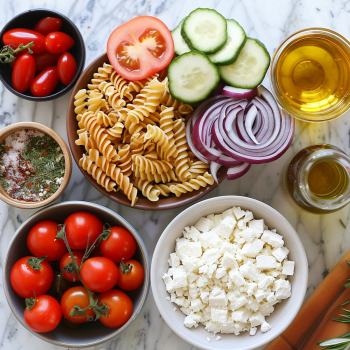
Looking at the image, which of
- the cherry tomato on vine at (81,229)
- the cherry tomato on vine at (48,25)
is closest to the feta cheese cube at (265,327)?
the cherry tomato on vine at (81,229)

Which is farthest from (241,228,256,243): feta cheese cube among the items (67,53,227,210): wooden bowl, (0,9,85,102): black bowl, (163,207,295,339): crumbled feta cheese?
(0,9,85,102): black bowl

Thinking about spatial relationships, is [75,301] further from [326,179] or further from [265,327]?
[326,179]

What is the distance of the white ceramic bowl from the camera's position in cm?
144

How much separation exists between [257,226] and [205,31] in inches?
31.1

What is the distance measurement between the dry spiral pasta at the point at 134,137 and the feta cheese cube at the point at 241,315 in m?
0.50

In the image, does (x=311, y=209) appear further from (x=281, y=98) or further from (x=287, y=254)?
(x=281, y=98)

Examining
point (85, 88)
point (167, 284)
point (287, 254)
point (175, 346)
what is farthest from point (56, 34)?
point (175, 346)

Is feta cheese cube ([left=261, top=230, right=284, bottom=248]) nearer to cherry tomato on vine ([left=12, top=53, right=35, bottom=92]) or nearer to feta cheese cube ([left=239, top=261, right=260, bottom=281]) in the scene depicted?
feta cheese cube ([left=239, top=261, right=260, bottom=281])

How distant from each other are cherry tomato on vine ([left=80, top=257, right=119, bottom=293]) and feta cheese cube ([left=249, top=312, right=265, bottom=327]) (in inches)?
21.9

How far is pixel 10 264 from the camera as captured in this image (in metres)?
1.50

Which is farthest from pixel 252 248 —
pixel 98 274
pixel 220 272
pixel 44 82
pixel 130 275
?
pixel 44 82

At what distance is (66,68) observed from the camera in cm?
156

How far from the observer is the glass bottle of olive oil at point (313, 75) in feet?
4.99

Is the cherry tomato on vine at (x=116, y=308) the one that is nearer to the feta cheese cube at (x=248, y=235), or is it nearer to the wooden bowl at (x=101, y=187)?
the wooden bowl at (x=101, y=187)
